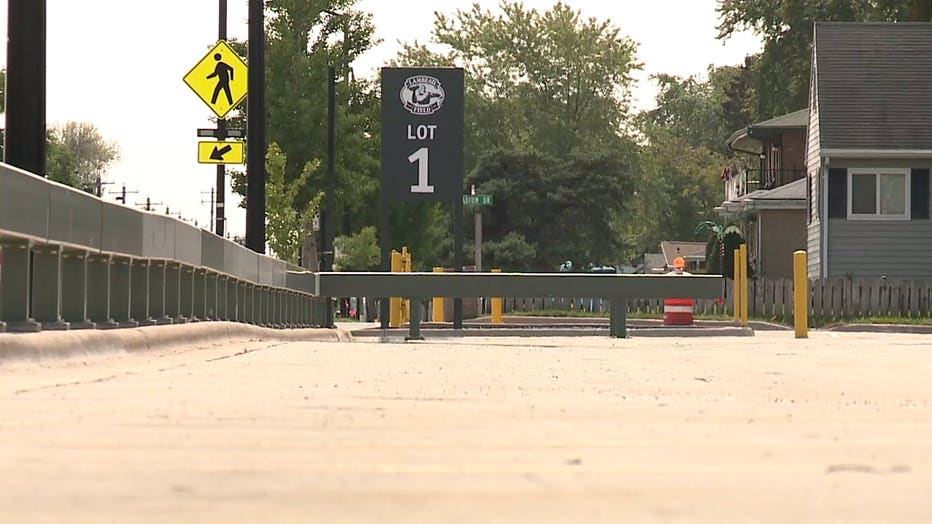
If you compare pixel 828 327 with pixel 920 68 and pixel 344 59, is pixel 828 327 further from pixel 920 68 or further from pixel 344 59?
pixel 344 59

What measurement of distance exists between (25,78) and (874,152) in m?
42.1

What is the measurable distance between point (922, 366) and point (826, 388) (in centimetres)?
439

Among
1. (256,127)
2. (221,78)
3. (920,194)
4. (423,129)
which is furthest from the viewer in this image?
(920,194)

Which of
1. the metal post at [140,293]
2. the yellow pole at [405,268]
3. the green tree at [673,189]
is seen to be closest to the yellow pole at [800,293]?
the yellow pole at [405,268]

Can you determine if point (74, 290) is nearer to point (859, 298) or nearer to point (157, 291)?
point (157, 291)

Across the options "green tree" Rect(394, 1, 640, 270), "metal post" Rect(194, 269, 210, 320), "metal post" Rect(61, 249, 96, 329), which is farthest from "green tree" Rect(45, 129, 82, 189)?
"metal post" Rect(61, 249, 96, 329)

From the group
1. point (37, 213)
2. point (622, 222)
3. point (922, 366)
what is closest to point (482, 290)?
point (922, 366)

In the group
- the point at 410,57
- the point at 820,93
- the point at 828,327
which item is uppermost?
the point at 410,57

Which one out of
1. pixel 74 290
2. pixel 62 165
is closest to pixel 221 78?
pixel 74 290

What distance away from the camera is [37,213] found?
38.8 ft

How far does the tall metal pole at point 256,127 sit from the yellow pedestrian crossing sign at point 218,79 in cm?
154

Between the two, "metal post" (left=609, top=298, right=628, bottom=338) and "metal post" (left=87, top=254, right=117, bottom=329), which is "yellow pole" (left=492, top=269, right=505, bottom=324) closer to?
"metal post" (left=609, top=298, right=628, bottom=338)

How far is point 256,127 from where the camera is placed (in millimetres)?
32719

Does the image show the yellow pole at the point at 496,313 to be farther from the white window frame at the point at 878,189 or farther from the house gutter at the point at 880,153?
the white window frame at the point at 878,189
